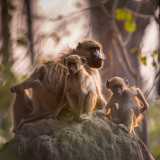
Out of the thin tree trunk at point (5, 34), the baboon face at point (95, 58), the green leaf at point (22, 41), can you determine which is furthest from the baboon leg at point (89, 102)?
the thin tree trunk at point (5, 34)

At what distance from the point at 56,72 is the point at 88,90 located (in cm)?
87

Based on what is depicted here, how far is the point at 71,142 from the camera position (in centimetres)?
393

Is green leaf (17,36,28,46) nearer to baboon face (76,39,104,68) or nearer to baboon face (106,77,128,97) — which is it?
baboon face (76,39,104,68)

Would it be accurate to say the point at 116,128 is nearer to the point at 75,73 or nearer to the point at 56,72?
the point at 75,73

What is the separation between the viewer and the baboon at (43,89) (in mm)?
4766

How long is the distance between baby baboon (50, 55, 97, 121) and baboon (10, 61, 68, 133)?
0.38m

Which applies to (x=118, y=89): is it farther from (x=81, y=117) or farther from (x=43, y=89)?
(x=43, y=89)

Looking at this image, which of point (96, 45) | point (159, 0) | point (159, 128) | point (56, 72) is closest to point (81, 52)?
point (96, 45)

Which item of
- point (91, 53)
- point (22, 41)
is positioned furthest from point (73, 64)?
point (22, 41)

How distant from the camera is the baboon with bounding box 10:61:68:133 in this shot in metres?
4.77

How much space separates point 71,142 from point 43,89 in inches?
48.4

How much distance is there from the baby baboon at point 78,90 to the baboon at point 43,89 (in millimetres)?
375

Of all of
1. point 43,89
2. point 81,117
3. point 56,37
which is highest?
point 56,37

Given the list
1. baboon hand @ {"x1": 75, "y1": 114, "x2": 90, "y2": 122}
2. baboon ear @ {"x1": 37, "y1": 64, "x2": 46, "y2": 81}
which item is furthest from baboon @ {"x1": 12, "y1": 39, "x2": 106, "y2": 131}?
baboon hand @ {"x1": 75, "y1": 114, "x2": 90, "y2": 122}
